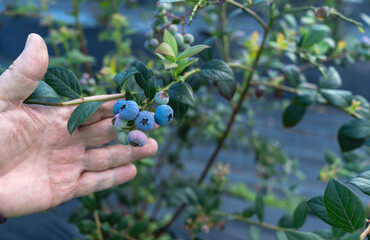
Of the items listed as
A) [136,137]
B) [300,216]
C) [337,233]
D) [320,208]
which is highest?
[136,137]

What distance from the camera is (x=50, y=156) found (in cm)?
85

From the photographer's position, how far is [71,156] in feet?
2.80

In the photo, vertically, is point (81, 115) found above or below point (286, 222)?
above

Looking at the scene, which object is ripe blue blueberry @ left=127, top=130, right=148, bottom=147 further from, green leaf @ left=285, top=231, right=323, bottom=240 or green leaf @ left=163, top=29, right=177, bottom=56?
green leaf @ left=285, top=231, right=323, bottom=240

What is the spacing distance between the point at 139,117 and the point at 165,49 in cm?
14

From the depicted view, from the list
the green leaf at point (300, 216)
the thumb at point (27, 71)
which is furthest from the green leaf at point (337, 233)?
the thumb at point (27, 71)

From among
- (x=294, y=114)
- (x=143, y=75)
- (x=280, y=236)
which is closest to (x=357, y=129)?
(x=294, y=114)

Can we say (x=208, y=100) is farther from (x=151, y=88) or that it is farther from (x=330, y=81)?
(x=151, y=88)

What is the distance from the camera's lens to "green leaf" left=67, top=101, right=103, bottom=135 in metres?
0.60

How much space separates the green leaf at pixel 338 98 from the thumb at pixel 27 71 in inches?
32.0

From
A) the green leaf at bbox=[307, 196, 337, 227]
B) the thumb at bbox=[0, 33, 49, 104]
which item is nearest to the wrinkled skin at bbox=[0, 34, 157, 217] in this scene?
the thumb at bbox=[0, 33, 49, 104]

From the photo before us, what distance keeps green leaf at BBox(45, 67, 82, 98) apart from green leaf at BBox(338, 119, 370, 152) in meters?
0.76

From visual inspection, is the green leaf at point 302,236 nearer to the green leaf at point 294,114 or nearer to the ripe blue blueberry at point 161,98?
the ripe blue blueberry at point 161,98

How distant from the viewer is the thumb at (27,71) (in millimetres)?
611
